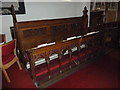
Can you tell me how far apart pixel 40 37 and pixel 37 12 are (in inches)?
38.6

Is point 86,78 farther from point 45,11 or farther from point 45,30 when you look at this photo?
point 45,11

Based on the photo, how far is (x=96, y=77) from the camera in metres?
2.06

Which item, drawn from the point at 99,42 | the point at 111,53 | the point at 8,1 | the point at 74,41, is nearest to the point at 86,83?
the point at 74,41

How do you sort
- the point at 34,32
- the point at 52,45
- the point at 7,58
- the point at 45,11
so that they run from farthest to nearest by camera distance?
the point at 45,11, the point at 34,32, the point at 7,58, the point at 52,45

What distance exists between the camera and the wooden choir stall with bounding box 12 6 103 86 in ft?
5.79

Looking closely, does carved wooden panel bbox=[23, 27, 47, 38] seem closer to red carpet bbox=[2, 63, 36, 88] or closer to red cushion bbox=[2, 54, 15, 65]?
red cushion bbox=[2, 54, 15, 65]

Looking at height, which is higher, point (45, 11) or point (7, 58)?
point (45, 11)

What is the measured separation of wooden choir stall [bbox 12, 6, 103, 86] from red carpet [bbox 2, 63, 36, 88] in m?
0.16

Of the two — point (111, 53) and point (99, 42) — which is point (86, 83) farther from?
point (111, 53)

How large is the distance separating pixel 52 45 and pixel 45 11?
177cm

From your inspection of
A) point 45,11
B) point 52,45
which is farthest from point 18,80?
point 45,11

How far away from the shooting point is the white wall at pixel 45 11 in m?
2.78

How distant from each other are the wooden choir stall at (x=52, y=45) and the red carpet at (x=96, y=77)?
14cm

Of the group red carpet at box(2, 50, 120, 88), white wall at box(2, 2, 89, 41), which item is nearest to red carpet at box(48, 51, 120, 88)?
red carpet at box(2, 50, 120, 88)
